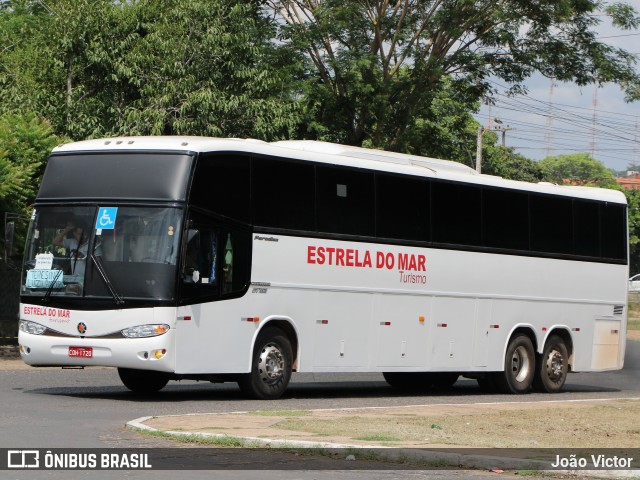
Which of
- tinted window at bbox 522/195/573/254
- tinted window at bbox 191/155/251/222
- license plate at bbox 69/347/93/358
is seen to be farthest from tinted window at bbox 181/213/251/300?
tinted window at bbox 522/195/573/254

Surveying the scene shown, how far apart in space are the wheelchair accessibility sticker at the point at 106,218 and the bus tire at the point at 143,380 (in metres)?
2.78

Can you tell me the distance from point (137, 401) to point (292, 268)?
2.95 metres

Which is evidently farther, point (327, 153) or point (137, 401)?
point (327, 153)

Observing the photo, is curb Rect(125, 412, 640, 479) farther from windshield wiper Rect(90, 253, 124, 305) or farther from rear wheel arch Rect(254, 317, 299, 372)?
rear wheel arch Rect(254, 317, 299, 372)

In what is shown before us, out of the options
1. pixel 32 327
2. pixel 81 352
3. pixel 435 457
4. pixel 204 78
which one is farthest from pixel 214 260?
pixel 204 78

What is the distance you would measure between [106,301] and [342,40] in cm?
1826

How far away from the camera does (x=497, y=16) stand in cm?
3412

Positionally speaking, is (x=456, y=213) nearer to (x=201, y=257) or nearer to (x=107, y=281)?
(x=201, y=257)

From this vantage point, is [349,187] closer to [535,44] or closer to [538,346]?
[538,346]

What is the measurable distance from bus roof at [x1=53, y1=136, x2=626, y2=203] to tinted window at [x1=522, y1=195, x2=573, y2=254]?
8.2 inches

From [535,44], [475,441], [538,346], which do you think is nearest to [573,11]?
[535,44]

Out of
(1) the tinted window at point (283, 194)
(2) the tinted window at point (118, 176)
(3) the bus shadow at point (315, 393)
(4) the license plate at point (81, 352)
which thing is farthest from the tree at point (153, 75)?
(4) the license plate at point (81, 352)

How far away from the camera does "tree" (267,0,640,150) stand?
1352 inches

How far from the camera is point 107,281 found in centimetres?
1752
